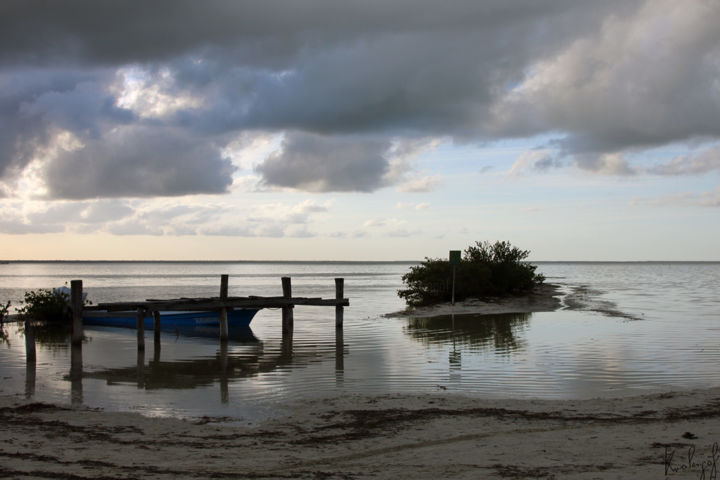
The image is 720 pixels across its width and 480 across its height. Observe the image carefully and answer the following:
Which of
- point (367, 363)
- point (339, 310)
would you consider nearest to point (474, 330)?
point (339, 310)

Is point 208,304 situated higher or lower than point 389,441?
higher

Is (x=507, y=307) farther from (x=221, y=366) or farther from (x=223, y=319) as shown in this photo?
(x=221, y=366)

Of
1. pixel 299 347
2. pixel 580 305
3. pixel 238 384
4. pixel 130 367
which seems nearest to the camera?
pixel 238 384

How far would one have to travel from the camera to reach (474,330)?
2512 cm

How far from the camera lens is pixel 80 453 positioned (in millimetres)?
8547

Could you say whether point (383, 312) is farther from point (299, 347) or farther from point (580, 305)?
point (299, 347)

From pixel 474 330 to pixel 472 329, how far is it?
375 millimetres

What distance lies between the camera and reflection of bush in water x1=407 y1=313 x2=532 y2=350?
21.6 metres

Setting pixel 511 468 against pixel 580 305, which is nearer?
pixel 511 468

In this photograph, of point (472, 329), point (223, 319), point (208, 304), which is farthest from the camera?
point (472, 329)

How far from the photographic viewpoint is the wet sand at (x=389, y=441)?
25.0 feet

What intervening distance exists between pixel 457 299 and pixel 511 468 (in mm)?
31088

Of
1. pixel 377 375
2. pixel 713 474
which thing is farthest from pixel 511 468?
pixel 377 375

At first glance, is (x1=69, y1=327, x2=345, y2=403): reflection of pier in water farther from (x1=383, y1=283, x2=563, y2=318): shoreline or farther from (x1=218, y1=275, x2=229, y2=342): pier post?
(x1=383, y1=283, x2=563, y2=318): shoreline
